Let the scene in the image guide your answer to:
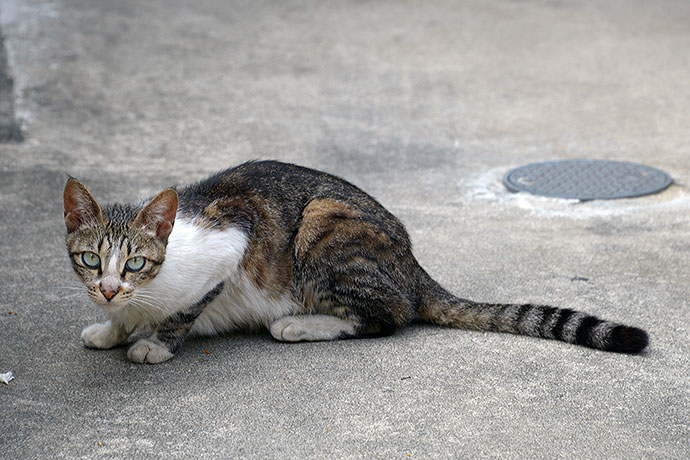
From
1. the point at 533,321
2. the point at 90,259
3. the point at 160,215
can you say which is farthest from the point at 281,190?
the point at 533,321

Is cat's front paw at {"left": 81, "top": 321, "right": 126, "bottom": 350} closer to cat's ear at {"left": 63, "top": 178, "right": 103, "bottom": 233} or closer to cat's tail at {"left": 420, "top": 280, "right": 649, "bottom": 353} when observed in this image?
cat's ear at {"left": 63, "top": 178, "right": 103, "bottom": 233}

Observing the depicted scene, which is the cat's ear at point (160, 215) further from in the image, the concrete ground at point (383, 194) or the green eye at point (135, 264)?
the concrete ground at point (383, 194)

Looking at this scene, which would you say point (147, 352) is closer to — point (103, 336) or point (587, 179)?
point (103, 336)

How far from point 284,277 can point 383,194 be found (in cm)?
206

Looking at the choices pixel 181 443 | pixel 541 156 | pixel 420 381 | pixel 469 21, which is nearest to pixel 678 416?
pixel 420 381

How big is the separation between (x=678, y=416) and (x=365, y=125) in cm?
424

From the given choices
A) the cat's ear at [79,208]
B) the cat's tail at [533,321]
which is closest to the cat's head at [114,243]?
the cat's ear at [79,208]

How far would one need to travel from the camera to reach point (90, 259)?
9.90 ft

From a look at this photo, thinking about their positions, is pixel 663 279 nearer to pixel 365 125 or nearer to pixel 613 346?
pixel 613 346

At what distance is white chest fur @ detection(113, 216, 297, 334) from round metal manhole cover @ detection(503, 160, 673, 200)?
8.14 feet

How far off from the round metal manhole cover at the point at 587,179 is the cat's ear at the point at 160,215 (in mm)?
2914

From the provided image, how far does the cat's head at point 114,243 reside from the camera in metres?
2.98

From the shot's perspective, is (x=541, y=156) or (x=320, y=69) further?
(x=320, y=69)

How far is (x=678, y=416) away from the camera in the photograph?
2832mm
